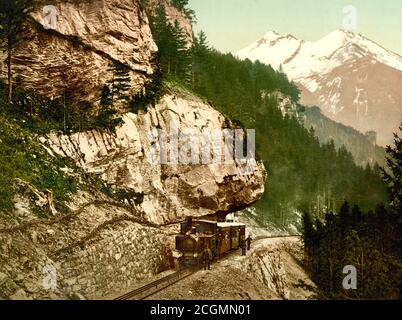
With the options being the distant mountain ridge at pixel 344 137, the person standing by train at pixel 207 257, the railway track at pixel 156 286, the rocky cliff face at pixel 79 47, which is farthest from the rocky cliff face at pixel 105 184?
the distant mountain ridge at pixel 344 137

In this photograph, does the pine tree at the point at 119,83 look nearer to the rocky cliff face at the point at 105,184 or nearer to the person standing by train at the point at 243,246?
the rocky cliff face at the point at 105,184

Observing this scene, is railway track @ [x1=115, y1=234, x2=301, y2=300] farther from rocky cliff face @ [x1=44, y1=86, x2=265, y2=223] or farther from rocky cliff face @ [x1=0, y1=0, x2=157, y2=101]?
rocky cliff face @ [x1=0, y1=0, x2=157, y2=101]

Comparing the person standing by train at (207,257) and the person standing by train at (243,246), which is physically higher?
the person standing by train at (207,257)

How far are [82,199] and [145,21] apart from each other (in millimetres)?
19092

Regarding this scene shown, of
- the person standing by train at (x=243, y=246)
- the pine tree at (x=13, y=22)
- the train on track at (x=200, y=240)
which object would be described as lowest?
the person standing by train at (x=243, y=246)

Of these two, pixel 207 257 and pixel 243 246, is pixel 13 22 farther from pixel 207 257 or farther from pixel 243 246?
pixel 243 246

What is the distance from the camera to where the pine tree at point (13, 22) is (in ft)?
98.0

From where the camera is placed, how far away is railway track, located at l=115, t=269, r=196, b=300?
18.6 meters

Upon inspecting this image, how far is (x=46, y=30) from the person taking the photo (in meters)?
31.6

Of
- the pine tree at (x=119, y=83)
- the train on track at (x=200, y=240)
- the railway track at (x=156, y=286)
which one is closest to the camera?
the railway track at (x=156, y=286)

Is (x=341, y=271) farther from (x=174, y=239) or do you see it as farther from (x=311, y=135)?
(x=311, y=135)

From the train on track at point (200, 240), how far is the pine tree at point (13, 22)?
14.3m

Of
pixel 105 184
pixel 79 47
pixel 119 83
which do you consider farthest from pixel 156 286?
pixel 79 47

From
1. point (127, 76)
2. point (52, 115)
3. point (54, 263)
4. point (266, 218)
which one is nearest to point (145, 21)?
point (127, 76)
